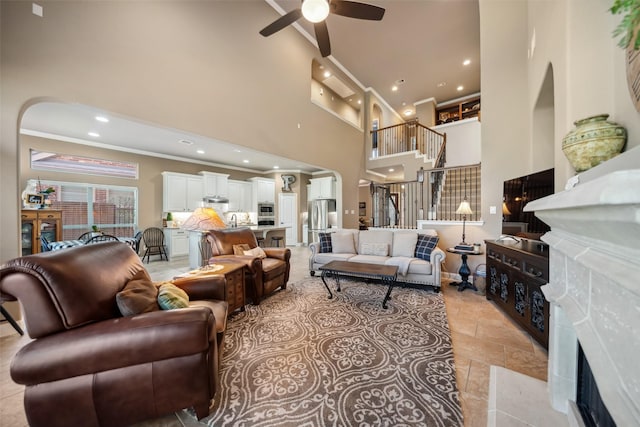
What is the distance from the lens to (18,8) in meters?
2.25

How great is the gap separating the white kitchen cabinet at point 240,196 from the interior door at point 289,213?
1.11 metres

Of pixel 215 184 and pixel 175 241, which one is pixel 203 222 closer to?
pixel 175 241

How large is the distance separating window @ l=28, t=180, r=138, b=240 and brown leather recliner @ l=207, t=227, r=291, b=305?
153 inches

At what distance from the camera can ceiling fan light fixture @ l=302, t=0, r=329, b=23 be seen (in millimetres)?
2590

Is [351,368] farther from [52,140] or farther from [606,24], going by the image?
[52,140]

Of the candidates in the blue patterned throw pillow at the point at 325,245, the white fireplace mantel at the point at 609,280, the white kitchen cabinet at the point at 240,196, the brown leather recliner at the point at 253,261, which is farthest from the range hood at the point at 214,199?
the white fireplace mantel at the point at 609,280

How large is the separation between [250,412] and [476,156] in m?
7.30

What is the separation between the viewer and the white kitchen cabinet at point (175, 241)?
6047 mm

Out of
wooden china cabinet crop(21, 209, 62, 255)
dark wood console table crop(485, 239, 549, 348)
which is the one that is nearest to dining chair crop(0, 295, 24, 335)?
wooden china cabinet crop(21, 209, 62, 255)

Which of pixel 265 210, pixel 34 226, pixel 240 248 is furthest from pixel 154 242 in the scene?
pixel 240 248

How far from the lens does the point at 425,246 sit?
12.7 ft

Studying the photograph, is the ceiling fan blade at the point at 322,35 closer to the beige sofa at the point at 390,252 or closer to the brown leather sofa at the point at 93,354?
the beige sofa at the point at 390,252

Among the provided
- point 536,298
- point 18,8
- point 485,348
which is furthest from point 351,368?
point 18,8

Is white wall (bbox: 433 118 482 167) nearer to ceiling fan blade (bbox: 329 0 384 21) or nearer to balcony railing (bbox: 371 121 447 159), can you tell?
balcony railing (bbox: 371 121 447 159)
